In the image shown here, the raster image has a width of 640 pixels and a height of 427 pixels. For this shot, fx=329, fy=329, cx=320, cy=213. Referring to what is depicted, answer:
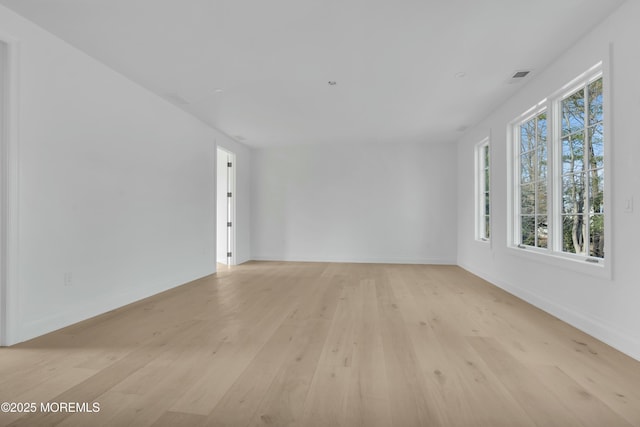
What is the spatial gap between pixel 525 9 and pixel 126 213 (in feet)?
14.2

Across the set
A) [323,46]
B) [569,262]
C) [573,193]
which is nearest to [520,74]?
[573,193]

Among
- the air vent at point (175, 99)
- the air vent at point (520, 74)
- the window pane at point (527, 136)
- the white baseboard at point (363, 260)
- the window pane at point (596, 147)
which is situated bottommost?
the white baseboard at point (363, 260)

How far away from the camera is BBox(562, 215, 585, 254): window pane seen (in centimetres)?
317

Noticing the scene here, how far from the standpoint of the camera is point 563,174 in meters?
3.42

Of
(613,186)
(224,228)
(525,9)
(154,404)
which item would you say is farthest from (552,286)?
(224,228)

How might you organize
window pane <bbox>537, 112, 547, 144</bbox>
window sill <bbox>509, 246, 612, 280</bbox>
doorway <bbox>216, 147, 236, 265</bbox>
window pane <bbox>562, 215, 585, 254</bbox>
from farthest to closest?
doorway <bbox>216, 147, 236, 265</bbox> < window pane <bbox>537, 112, 547, 144</bbox> < window pane <bbox>562, 215, 585, 254</bbox> < window sill <bbox>509, 246, 612, 280</bbox>

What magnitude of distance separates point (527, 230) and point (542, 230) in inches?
15.1

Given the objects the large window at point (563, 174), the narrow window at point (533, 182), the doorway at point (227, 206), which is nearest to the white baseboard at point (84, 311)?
the doorway at point (227, 206)

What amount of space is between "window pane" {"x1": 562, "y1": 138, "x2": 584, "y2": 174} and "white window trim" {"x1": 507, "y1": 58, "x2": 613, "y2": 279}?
0.08 m

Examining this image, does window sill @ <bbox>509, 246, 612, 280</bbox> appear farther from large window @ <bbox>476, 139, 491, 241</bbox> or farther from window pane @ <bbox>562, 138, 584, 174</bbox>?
large window @ <bbox>476, 139, 491, 241</bbox>

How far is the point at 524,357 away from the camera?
91.9 inches

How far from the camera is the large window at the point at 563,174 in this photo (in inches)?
116

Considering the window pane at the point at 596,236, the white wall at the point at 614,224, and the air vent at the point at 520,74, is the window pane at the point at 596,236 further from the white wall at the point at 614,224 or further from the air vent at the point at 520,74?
the air vent at the point at 520,74

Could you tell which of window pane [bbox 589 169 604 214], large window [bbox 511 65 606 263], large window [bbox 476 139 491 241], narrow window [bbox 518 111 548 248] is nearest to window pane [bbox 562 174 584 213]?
large window [bbox 511 65 606 263]
